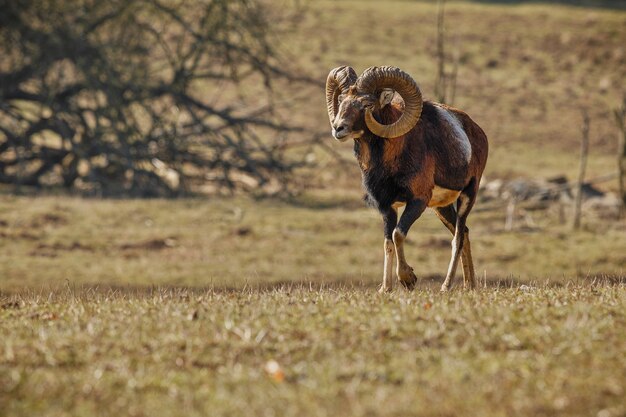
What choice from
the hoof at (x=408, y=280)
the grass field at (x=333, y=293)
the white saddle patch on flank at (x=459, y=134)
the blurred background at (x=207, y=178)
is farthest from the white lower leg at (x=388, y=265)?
the blurred background at (x=207, y=178)

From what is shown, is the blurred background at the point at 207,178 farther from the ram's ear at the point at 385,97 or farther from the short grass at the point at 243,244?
the ram's ear at the point at 385,97

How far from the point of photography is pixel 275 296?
11852 millimetres

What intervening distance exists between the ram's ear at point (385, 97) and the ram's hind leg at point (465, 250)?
1.85m

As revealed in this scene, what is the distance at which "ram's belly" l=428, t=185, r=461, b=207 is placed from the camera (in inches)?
535

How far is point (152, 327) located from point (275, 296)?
90.4 inches

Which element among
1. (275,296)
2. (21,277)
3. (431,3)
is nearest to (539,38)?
(431,3)

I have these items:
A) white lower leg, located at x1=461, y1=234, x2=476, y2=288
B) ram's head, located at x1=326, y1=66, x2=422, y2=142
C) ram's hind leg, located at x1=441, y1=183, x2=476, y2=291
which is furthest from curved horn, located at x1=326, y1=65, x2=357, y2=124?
white lower leg, located at x1=461, y1=234, x2=476, y2=288

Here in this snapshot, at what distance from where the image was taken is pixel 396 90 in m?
13.3

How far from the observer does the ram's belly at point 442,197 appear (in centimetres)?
1359

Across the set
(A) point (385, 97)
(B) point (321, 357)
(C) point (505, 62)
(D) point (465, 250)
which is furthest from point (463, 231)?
(C) point (505, 62)

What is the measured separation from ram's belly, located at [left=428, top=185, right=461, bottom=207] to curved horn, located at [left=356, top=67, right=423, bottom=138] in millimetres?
970

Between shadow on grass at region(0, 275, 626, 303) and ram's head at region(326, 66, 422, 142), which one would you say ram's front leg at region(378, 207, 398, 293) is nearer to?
shadow on grass at region(0, 275, 626, 303)

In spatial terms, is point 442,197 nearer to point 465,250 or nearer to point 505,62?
point 465,250

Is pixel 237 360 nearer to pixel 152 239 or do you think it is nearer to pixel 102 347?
pixel 102 347
